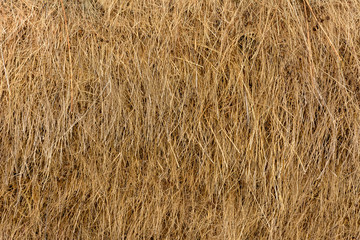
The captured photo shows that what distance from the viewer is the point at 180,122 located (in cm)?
123

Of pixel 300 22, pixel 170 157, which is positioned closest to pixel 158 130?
pixel 170 157

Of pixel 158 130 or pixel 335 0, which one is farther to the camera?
pixel 335 0

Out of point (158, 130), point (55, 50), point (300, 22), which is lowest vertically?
point (158, 130)

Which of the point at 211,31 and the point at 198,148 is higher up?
the point at 211,31

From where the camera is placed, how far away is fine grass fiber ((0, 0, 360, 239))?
123cm

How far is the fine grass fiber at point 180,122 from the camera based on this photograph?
4.02 ft

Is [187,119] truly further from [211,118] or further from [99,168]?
Answer: [99,168]

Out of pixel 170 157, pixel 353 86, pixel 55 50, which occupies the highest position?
pixel 55 50

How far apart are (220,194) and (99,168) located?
512mm

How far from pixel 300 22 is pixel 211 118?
561 millimetres

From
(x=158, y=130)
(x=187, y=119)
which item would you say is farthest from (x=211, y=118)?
(x=158, y=130)

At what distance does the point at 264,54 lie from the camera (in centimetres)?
125

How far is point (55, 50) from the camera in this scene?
4.11 feet

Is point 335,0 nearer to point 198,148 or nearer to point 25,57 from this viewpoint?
point 198,148
